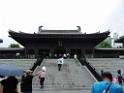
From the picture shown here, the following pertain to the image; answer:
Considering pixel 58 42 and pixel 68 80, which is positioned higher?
pixel 58 42

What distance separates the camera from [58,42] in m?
59.9

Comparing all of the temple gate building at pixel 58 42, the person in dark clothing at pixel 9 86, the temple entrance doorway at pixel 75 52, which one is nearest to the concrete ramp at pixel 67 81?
the person in dark clothing at pixel 9 86

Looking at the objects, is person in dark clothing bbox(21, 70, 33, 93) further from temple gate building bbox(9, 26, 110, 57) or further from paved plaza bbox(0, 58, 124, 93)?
temple gate building bbox(9, 26, 110, 57)

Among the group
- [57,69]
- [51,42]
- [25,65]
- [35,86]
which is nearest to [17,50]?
[51,42]

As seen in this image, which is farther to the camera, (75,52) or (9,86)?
(75,52)

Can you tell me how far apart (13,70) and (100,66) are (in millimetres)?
29176

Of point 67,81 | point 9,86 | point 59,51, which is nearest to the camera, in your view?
point 9,86

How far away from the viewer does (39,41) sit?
6006 cm

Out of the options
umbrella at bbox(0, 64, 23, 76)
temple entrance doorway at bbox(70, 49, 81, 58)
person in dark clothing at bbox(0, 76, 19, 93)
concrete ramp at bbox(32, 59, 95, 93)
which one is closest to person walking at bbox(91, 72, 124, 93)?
person in dark clothing at bbox(0, 76, 19, 93)

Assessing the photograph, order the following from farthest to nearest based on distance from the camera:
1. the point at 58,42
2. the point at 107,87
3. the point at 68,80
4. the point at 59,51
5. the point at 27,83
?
the point at 59,51 → the point at 58,42 → the point at 68,80 → the point at 27,83 → the point at 107,87

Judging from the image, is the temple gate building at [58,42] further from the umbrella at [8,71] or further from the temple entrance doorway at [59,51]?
the umbrella at [8,71]

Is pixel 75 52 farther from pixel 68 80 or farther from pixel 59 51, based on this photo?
pixel 68 80

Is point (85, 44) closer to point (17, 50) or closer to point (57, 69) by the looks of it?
point (17, 50)

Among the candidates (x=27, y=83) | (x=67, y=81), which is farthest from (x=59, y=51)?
(x=27, y=83)
